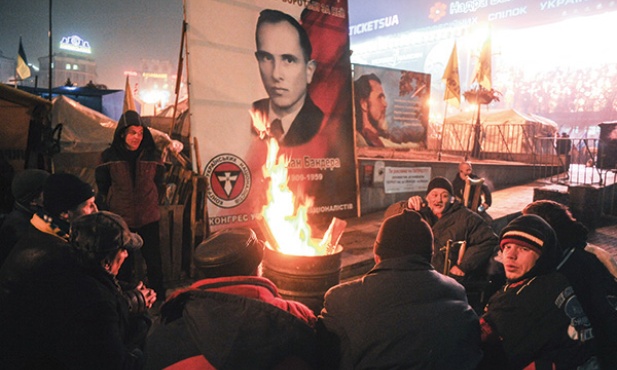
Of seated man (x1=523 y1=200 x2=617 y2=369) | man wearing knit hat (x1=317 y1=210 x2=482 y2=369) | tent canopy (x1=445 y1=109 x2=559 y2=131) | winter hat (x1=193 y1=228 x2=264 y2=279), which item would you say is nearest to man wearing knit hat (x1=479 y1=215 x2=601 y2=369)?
seated man (x1=523 y1=200 x2=617 y2=369)

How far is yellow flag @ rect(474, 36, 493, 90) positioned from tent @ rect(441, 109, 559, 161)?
2211mm

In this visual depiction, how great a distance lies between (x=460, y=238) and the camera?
4.69 metres

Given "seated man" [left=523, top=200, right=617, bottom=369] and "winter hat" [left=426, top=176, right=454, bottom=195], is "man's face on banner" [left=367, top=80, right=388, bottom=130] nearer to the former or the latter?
"winter hat" [left=426, top=176, right=454, bottom=195]

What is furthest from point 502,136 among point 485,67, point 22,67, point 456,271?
point 22,67

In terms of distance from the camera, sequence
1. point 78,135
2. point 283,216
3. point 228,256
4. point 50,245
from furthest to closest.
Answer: point 78,135 < point 283,216 < point 50,245 < point 228,256

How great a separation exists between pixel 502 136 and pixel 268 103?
14456 mm

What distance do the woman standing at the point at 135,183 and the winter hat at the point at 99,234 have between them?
7.97 feet

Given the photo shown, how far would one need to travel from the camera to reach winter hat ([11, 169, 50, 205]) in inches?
130

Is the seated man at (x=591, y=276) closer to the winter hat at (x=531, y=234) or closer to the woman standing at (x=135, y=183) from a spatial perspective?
the winter hat at (x=531, y=234)

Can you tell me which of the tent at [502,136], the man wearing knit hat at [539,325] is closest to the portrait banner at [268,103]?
the man wearing knit hat at [539,325]

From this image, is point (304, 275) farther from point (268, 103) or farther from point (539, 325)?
point (268, 103)

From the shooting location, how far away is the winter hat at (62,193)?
9.15 feet

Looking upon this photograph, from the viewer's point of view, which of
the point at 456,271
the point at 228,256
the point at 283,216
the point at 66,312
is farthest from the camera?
the point at 283,216

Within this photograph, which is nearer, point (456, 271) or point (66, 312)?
point (66, 312)
